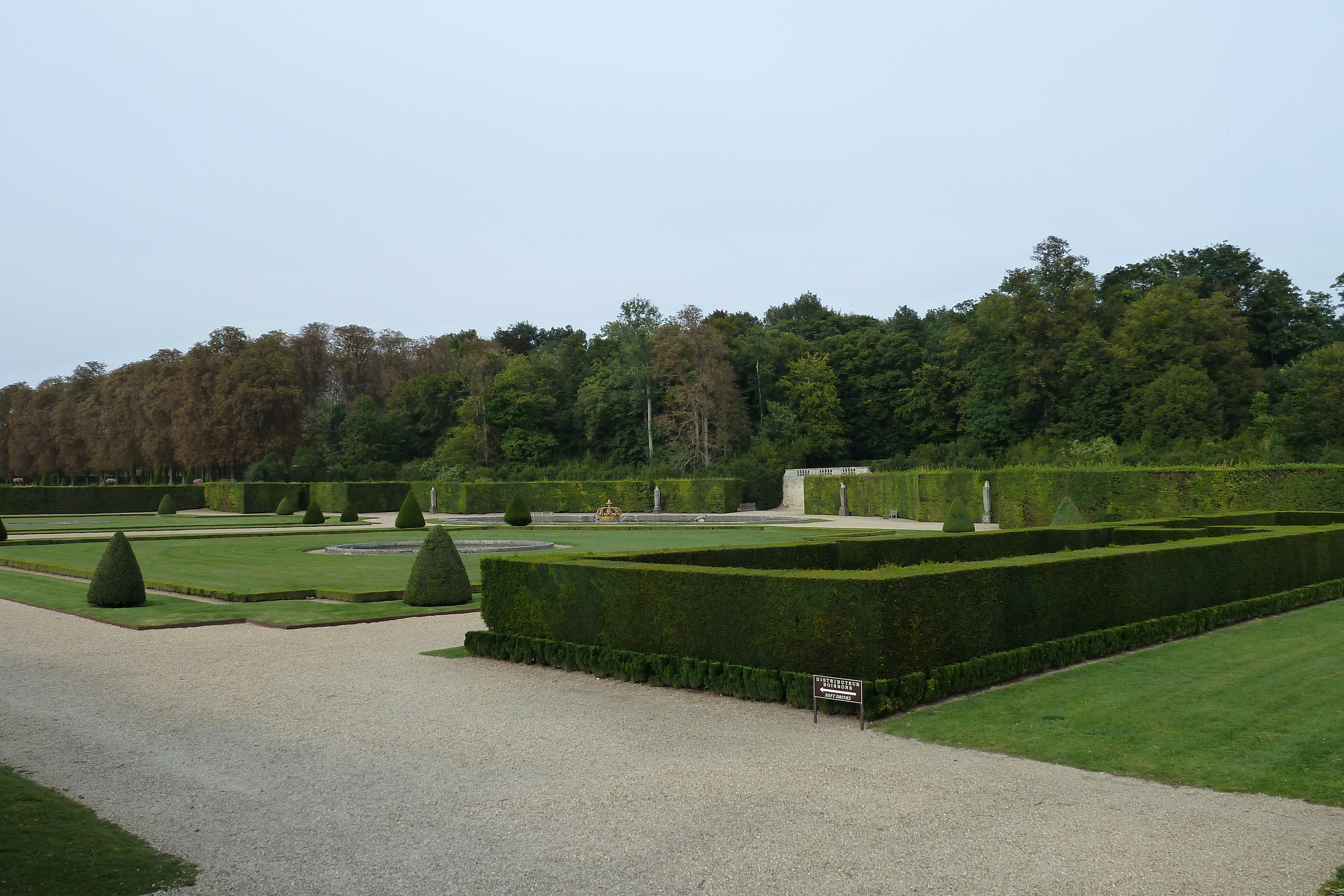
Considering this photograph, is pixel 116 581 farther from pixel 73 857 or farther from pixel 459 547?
pixel 459 547

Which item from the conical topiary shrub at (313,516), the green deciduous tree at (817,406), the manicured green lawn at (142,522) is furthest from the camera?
the green deciduous tree at (817,406)

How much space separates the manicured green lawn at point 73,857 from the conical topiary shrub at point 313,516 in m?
36.0

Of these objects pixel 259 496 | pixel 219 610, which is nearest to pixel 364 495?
pixel 259 496

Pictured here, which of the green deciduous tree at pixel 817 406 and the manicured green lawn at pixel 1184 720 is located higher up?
the green deciduous tree at pixel 817 406

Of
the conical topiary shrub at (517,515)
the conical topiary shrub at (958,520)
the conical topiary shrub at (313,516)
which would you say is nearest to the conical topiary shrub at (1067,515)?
the conical topiary shrub at (958,520)

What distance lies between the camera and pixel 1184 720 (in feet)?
23.5

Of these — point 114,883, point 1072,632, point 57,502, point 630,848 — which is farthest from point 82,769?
point 57,502

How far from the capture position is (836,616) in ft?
25.4

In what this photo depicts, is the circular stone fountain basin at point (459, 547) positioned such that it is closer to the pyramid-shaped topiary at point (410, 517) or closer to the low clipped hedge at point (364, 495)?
the pyramid-shaped topiary at point (410, 517)

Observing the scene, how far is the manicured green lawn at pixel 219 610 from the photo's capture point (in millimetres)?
13211

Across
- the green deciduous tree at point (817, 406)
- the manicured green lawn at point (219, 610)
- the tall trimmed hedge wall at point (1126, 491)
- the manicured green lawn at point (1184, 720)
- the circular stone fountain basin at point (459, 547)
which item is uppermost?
the green deciduous tree at point (817, 406)

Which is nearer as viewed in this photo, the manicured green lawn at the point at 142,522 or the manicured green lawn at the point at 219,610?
the manicured green lawn at the point at 219,610

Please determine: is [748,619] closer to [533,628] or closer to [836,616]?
[836,616]

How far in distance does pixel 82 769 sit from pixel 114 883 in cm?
251
